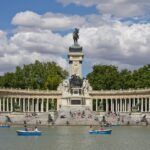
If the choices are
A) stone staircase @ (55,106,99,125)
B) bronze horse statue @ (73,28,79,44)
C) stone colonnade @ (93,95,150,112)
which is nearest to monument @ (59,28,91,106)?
bronze horse statue @ (73,28,79,44)

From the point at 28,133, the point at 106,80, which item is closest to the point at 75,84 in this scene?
the point at 106,80

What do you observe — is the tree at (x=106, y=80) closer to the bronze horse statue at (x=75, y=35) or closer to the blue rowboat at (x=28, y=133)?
the bronze horse statue at (x=75, y=35)

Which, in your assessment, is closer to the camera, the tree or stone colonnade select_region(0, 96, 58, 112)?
stone colonnade select_region(0, 96, 58, 112)

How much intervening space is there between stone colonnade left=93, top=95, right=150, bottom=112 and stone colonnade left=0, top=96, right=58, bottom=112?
12324 millimetres

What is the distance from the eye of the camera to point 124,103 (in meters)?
154

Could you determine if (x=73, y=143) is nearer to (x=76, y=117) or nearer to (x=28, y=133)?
(x=28, y=133)

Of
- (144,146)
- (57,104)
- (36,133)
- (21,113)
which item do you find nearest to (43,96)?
(57,104)

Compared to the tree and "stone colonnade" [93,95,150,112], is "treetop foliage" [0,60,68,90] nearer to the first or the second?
the tree

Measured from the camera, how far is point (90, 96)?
150875 mm

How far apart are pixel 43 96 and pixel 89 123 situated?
29199 mm

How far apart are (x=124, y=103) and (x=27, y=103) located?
26692mm

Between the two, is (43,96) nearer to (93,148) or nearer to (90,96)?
(90,96)

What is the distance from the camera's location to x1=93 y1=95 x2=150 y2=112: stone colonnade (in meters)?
147

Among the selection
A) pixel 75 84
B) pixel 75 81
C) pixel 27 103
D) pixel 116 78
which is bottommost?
pixel 27 103
